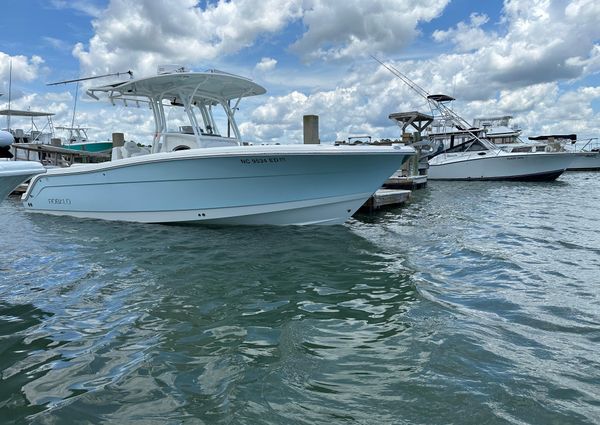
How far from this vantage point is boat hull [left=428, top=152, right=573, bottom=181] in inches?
977

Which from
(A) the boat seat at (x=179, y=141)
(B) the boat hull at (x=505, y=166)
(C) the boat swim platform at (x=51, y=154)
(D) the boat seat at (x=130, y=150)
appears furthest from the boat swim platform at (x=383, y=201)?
(B) the boat hull at (x=505, y=166)

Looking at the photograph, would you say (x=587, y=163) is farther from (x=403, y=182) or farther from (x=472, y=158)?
(x=403, y=182)

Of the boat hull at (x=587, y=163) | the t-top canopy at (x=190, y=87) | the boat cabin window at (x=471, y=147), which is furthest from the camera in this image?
the boat hull at (x=587, y=163)

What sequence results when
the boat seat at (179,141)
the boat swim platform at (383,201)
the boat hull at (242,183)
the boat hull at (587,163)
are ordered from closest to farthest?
the boat hull at (242,183)
the boat seat at (179,141)
the boat swim platform at (383,201)
the boat hull at (587,163)

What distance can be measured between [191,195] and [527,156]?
72.8ft

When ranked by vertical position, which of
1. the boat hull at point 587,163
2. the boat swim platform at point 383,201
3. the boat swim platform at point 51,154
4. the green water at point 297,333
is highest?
the boat hull at point 587,163

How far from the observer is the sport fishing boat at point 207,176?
8055 mm

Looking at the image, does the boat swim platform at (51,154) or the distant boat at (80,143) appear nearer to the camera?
the boat swim platform at (51,154)

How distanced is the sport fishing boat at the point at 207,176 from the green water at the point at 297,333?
1.44 metres

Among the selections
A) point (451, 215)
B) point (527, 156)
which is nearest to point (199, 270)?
point (451, 215)

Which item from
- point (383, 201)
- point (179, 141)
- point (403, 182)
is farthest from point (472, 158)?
point (179, 141)

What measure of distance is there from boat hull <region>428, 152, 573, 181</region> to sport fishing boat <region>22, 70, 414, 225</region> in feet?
64.4

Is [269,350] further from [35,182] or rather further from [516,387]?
[35,182]

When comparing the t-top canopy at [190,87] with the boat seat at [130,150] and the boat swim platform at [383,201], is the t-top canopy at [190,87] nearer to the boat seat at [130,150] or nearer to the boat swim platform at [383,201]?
the boat seat at [130,150]
